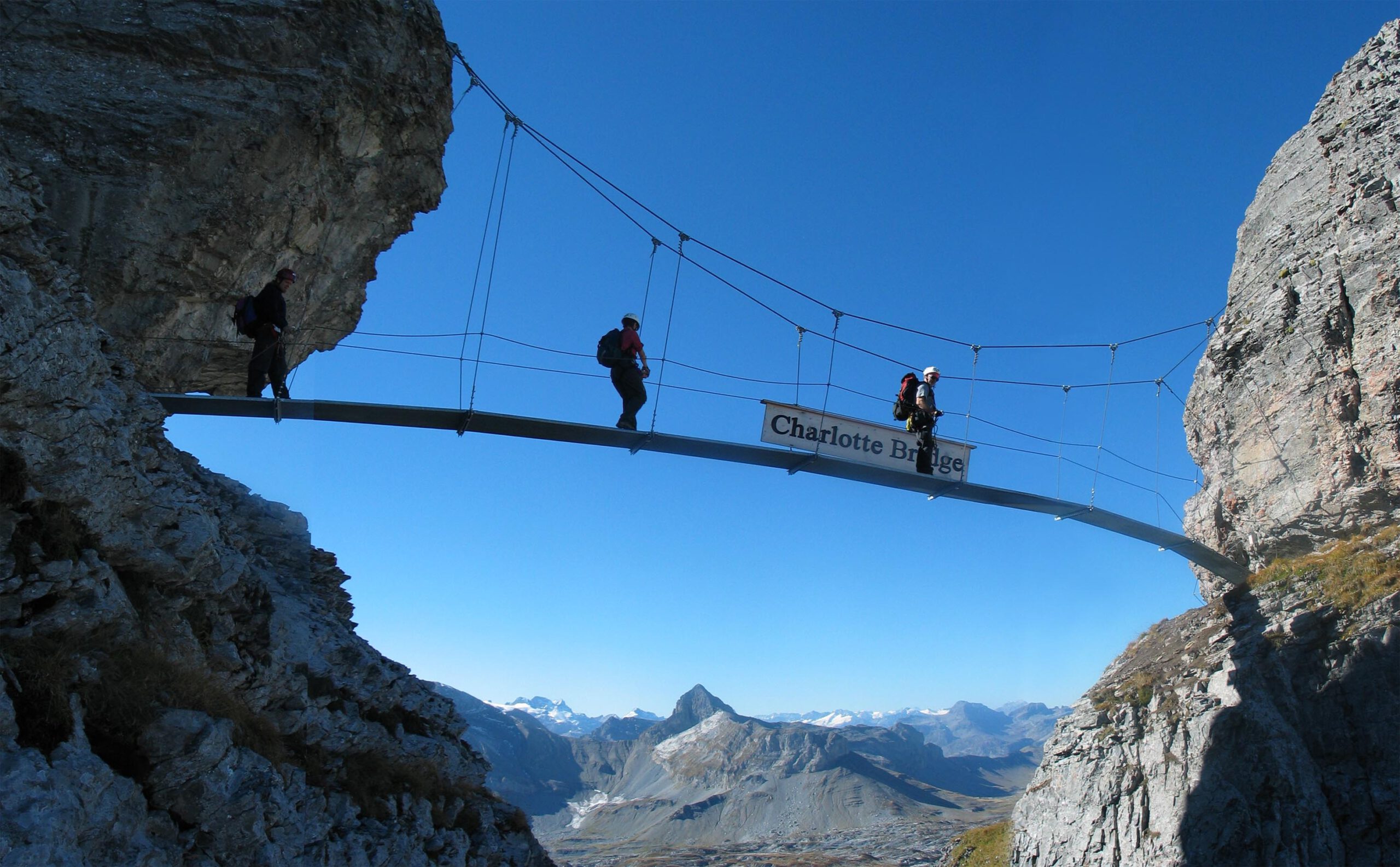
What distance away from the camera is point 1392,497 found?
2056 cm

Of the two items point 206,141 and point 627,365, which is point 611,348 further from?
point 206,141

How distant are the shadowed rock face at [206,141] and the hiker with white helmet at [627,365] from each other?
21.0 feet

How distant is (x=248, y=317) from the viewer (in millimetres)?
14844

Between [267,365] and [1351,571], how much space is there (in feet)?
78.2

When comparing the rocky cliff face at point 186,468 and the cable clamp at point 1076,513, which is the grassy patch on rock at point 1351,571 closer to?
the cable clamp at point 1076,513

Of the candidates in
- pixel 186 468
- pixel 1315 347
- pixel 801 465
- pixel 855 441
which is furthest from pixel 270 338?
pixel 1315 347

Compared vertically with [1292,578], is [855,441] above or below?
above

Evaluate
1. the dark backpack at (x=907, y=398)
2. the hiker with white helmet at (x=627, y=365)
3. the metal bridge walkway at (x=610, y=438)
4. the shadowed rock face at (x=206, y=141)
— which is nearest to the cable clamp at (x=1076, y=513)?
the metal bridge walkway at (x=610, y=438)

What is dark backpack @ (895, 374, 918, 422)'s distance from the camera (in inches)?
699

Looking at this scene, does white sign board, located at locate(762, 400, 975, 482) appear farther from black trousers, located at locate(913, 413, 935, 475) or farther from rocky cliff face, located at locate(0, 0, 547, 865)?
rocky cliff face, located at locate(0, 0, 547, 865)

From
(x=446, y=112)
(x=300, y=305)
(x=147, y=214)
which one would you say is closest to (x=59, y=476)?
(x=147, y=214)

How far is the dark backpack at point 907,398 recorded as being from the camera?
58.2ft

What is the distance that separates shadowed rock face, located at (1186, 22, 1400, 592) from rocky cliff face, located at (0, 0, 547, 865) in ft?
65.5

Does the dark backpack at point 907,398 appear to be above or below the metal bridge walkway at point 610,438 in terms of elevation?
above
